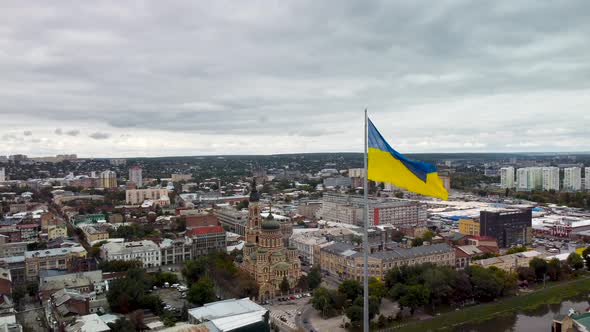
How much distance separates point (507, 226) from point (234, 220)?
104 ft

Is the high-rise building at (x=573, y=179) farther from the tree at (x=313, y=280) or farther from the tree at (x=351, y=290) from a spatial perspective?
the tree at (x=351, y=290)

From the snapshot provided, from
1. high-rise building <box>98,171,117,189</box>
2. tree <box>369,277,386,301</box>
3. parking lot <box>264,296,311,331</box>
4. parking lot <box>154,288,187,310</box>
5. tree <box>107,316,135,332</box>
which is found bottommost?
parking lot <box>264,296,311,331</box>

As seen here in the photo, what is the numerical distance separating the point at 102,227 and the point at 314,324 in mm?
33402

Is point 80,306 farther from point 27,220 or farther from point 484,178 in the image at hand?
point 484,178

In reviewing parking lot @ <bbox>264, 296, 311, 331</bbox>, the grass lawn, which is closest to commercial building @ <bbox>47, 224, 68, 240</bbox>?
parking lot @ <bbox>264, 296, 311, 331</bbox>

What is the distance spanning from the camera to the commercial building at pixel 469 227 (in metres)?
52.4

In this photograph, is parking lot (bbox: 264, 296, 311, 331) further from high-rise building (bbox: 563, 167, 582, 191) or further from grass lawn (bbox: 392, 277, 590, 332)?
high-rise building (bbox: 563, 167, 582, 191)

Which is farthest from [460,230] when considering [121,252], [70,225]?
[70,225]

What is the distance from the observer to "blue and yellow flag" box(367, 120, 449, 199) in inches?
375

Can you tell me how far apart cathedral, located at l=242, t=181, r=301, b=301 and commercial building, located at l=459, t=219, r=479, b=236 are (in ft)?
85.6

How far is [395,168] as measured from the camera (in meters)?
9.66

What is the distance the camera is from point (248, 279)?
3167cm

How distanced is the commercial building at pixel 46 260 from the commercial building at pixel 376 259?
21.3 m

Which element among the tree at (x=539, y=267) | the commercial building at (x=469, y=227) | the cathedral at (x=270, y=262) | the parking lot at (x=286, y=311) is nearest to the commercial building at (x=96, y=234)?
the cathedral at (x=270, y=262)
